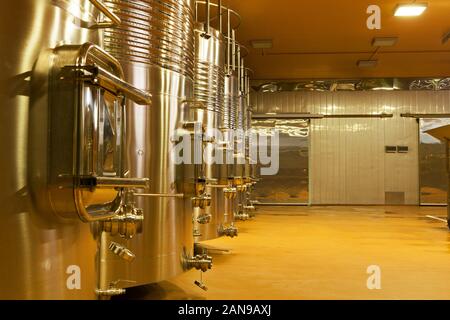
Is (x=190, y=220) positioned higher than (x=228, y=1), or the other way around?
(x=228, y=1)

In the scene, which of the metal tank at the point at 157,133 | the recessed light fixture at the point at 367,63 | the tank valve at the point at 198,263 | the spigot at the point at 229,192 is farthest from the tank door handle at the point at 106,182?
the recessed light fixture at the point at 367,63

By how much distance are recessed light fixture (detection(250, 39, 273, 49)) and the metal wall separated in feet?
12.0

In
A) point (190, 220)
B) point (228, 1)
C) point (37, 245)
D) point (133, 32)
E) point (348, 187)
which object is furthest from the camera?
point (348, 187)

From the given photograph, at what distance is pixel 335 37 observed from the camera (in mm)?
6582

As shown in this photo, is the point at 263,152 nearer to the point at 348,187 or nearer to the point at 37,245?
the point at 348,187

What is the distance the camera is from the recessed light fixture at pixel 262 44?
6.70 metres

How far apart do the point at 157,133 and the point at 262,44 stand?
4864mm

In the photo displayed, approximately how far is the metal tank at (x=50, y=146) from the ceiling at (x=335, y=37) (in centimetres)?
423

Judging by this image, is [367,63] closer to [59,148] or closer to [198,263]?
[198,263]

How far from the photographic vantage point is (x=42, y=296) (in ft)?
3.80

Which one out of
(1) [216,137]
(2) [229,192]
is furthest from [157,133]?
(2) [229,192]

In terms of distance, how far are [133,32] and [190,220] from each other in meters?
1.07

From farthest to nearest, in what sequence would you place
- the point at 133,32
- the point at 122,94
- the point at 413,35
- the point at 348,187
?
the point at 348,187
the point at 413,35
the point at 133,32
the point at 122,94
